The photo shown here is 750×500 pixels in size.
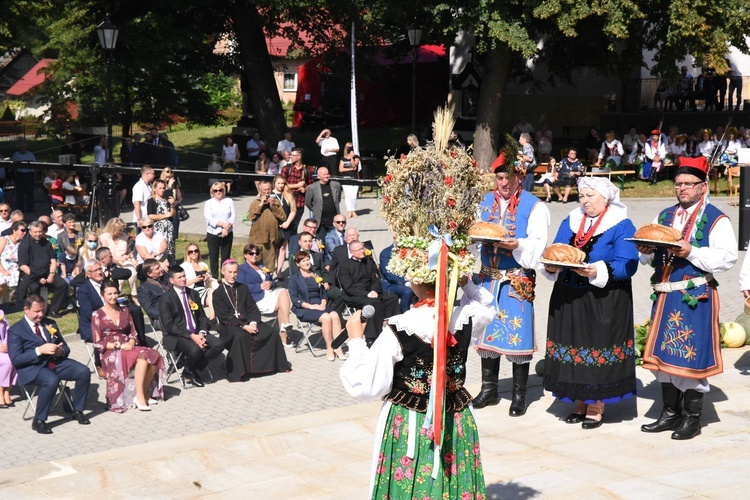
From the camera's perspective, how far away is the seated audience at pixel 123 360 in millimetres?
10461

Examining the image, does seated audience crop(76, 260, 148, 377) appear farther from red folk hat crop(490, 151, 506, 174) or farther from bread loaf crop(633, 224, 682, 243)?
bread loaf crop(633, 224, 682, 243)

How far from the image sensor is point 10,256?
46.8 ft

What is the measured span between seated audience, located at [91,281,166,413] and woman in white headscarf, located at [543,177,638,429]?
4.15m

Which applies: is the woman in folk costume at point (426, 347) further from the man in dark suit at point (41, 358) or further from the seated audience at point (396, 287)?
the seated audience at point (396, 287)

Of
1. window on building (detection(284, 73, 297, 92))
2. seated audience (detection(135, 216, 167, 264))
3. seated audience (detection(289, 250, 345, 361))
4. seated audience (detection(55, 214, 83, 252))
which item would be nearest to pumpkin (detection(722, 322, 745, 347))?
seated audience (detection(289, 250, 345, 361))

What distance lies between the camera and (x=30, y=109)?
180 ft

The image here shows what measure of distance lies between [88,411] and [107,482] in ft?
10.1

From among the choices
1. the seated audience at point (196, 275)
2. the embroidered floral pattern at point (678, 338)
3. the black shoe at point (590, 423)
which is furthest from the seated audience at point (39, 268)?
the embroidered floral pattern at point (678, 338)

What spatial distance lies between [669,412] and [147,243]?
8.29m

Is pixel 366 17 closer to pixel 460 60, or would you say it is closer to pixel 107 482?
pixel 460 60

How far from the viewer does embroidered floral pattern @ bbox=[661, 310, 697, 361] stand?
8.11 metres

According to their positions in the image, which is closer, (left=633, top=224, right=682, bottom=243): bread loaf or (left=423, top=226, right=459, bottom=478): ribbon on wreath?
(left=423, top=226, right=459, bottom=478): ribbon on wreath

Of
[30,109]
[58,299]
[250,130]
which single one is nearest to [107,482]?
[58,299]

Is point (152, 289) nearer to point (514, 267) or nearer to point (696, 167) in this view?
point (514, 267)
